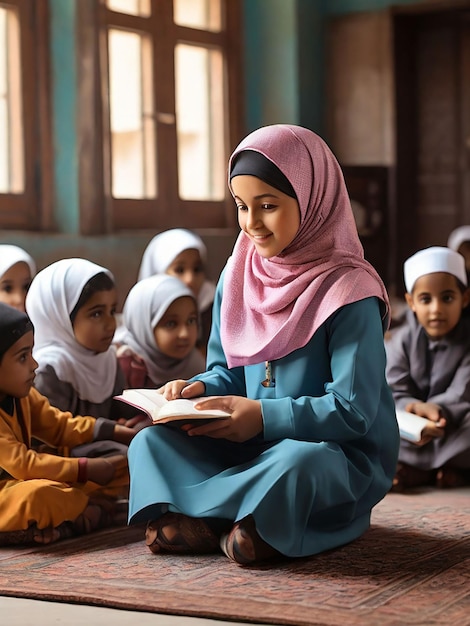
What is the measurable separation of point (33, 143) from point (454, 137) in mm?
3308

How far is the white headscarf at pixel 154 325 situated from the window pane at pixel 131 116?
2133 mm

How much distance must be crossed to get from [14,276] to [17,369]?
1.84 metres

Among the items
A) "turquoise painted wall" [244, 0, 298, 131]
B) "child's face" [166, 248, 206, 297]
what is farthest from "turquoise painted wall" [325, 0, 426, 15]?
"child's face" [166, 248, 206, 297]

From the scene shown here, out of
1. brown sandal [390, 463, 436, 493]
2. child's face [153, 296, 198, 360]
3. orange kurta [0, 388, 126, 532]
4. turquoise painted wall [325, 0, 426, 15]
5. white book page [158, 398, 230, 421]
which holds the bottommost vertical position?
brown sandal [390, 463, 436, 493]

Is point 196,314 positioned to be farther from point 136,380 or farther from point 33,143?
point 33,143

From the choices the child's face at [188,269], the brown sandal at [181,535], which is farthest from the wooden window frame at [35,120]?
the brown sandal at [181,535]

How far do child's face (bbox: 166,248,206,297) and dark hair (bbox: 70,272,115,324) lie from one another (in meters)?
1.98

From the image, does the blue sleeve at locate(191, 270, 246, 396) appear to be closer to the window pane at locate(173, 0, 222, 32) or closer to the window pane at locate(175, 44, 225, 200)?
the window pane at locate(175, 44, 225, 200)

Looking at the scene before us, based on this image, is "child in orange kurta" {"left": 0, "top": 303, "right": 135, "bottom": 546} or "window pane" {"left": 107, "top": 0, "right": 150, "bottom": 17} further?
"window pane" {"left": 107, "top": 0, "right": 150, "bottom": 17}

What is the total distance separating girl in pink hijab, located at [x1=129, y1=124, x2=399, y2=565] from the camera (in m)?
2.72

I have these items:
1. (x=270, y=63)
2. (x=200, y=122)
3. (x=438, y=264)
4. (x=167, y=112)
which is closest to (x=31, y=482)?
(x=438, y=264)

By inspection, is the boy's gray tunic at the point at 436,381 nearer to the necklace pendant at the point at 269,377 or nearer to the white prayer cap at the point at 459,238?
the necklace pendant at the point at 269,377

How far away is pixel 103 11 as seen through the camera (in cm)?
607

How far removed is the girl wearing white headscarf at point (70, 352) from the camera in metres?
3.61
